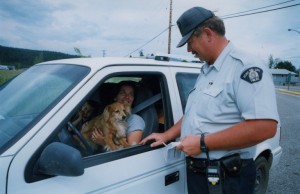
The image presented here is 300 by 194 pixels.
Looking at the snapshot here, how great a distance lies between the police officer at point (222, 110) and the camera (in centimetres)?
193

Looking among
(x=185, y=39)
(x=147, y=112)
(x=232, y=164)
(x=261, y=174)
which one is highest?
(x=185, y=39)

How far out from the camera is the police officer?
6.33 ft

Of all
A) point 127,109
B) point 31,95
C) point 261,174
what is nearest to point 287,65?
point 261,174

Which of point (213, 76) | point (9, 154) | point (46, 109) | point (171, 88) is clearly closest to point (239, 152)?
point (213, 76)

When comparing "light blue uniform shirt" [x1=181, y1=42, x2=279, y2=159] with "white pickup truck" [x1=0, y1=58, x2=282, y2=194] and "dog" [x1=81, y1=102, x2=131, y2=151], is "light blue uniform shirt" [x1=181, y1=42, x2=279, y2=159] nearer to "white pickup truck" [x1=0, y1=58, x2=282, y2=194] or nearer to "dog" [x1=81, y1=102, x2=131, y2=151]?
"white pickup truck" [x1=0, y1=58, x2=282, y2=194]

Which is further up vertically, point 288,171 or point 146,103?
point 146,103

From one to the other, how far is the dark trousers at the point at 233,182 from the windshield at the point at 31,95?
1.15 meters

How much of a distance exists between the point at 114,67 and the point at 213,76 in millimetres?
735

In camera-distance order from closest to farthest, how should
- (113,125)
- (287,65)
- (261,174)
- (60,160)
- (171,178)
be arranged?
1. (60,160)
2. (171,178)
3. (113,125)
4. (261,174)
5. (287,65)

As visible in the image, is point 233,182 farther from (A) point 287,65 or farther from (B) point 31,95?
(A) point 287,65

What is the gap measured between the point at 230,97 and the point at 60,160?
1153mm

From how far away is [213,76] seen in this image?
223 centimetres

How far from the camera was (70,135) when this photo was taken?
2201 millimetres

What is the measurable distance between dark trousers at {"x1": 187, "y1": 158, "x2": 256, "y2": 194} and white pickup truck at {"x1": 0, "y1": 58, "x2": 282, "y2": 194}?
0.70ft
